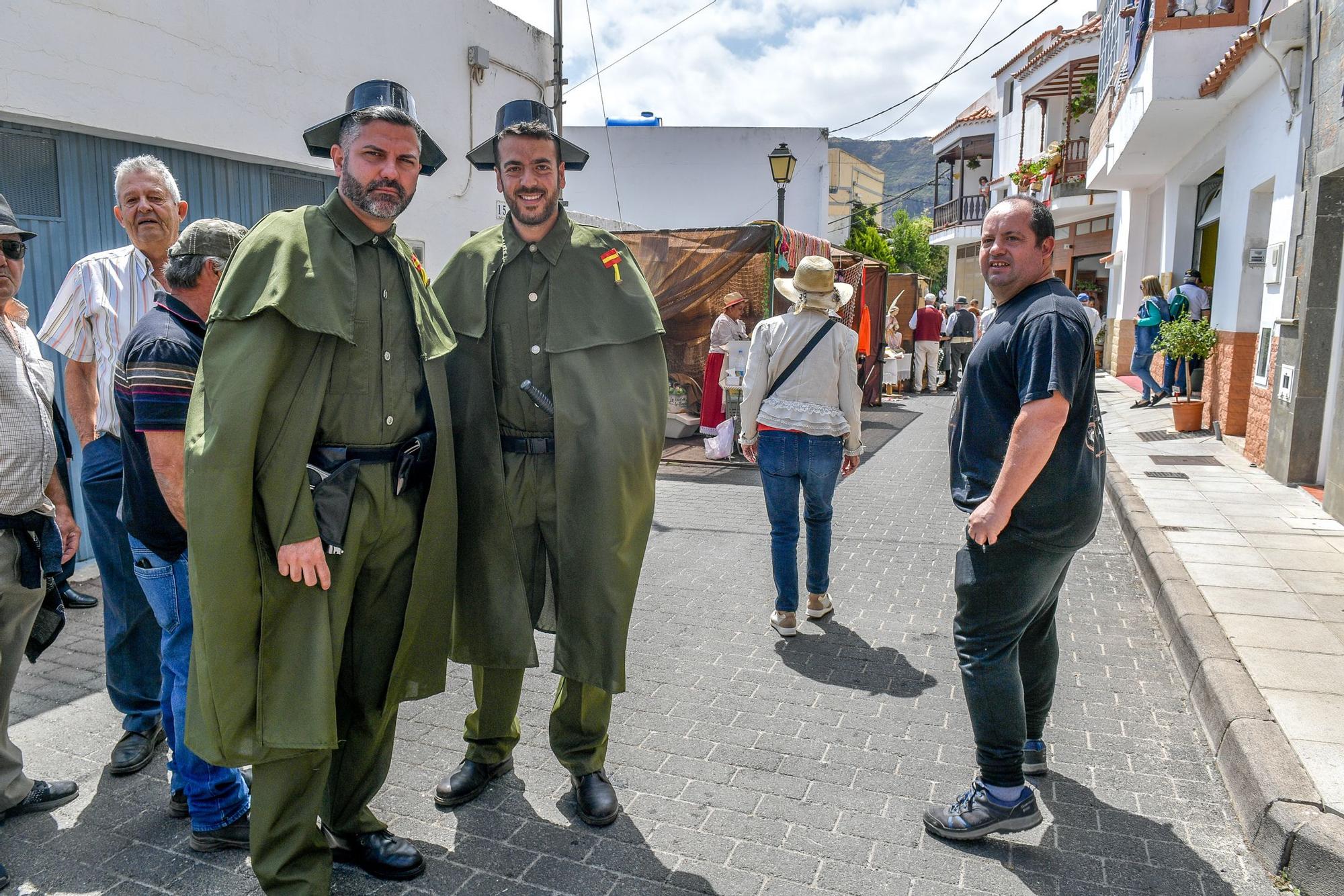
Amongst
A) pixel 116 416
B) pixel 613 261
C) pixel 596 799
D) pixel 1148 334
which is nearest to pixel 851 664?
pixel 596 799

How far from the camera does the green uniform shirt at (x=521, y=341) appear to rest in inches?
124

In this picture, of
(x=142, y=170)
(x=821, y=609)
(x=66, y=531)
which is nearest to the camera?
(x=66, y=531)

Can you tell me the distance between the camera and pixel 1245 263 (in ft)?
33.7

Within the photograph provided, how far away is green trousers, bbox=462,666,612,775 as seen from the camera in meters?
3.28

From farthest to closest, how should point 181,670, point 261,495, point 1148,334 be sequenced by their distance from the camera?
point 1148,334 → point 181,670 → point 261,495

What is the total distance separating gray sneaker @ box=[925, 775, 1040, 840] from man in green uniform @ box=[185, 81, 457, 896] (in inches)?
65.3

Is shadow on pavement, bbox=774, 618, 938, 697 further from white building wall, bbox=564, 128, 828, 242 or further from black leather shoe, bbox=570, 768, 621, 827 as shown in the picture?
white building wall, bbox=564, 128, 828, 242

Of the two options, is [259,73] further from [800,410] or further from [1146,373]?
[1146,373]

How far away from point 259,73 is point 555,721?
6.16 meters

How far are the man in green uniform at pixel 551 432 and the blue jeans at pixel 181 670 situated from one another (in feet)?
2.26

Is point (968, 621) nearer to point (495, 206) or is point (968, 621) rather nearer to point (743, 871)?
point (743, 871)

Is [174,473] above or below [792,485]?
above

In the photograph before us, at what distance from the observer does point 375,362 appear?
8.86ft

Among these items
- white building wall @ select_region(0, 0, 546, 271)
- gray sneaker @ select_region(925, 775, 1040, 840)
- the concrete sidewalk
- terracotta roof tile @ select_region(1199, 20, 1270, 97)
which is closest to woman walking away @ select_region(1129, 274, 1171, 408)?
terracotta roof tile @ select_region(1199, 20, 1270, 97)
